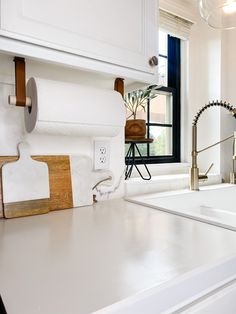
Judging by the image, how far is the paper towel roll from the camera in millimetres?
750

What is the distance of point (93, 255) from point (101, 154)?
1.80 ft

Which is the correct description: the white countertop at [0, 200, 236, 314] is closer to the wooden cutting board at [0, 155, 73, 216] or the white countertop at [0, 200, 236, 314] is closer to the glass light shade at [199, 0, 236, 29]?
the wooden cutting board at [0, 155, 73, 216]

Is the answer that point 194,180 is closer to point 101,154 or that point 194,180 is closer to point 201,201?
point 201,201

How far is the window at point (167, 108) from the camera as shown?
5.32 feet

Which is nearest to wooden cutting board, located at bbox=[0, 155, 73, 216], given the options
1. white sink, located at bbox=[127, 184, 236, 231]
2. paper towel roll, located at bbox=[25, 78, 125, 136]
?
paper towel roll, located at bbox=[25, 78, 125, 136]

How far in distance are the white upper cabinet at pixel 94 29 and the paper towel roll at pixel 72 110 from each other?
97 mm

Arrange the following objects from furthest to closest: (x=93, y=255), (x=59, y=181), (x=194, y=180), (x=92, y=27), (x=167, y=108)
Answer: (x=167, y=108), (x=194, y=180), (x=59, y=181), (x=92, y=27), (x=93, y=255)

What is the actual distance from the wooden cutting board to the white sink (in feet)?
0.87

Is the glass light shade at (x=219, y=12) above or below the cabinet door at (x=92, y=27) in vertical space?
above

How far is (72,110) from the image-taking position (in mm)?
803

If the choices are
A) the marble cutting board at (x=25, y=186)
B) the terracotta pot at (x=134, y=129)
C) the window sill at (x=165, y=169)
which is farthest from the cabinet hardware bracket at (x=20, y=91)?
the window sill at (x=165, y=169)

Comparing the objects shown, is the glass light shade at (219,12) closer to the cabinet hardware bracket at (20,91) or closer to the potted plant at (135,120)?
the potted plant at (135,120)

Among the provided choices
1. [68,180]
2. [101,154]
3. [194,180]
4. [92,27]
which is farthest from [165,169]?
[92,27]

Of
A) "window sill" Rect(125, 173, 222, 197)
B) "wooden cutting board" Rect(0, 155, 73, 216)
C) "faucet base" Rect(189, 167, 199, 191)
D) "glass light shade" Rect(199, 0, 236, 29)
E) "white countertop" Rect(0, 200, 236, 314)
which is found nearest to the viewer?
"white countertop" Rect(0, 200, 236, 314)
